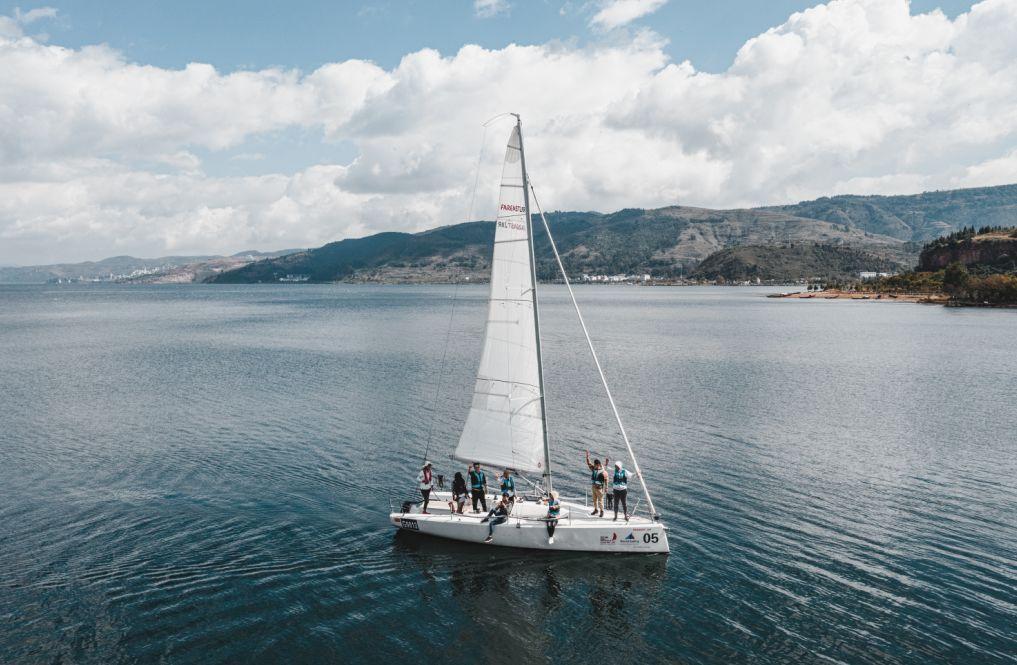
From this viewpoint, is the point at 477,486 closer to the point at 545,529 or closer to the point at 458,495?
the point at 458,495

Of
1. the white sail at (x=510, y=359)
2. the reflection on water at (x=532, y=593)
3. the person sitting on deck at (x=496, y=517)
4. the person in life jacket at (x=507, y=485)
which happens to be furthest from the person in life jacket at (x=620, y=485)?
the person sitting on deck at (x=496, y=517)

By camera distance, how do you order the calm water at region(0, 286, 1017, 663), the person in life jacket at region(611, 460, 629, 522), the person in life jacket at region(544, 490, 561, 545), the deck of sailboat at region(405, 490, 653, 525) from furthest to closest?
the deck of sailboat at region(405, 490, 653, 525)
the person in life jacket at region(611, 460, 629, 522)
the person in life jacket at region(544, 490, 561, 545)
the calm water at region(0, 286, 1017, 663)

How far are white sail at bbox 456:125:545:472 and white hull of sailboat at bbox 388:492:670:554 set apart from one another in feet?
7.28

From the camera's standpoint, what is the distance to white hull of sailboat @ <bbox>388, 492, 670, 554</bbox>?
25.6 meters

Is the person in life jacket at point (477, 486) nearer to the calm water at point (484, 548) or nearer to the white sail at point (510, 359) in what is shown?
the white sail at point (510, 359)

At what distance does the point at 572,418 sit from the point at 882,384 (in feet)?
109

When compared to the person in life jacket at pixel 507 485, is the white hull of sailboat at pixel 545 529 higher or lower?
lower

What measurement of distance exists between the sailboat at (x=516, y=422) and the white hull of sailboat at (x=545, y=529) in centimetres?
4

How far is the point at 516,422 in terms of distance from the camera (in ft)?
88.9

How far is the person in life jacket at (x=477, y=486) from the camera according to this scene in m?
27.9

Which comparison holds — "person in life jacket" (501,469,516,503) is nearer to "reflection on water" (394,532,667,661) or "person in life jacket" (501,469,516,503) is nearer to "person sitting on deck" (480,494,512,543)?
"person sitting on deck" (480,494,512,543)

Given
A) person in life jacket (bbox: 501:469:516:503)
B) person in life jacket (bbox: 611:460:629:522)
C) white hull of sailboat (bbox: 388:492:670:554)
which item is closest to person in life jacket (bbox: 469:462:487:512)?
white hull of sailboat (bbox: 388:492:670:554)

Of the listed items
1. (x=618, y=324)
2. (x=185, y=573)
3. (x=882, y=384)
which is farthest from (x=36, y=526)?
(x=618, y=324)

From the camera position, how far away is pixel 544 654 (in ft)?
64.2
